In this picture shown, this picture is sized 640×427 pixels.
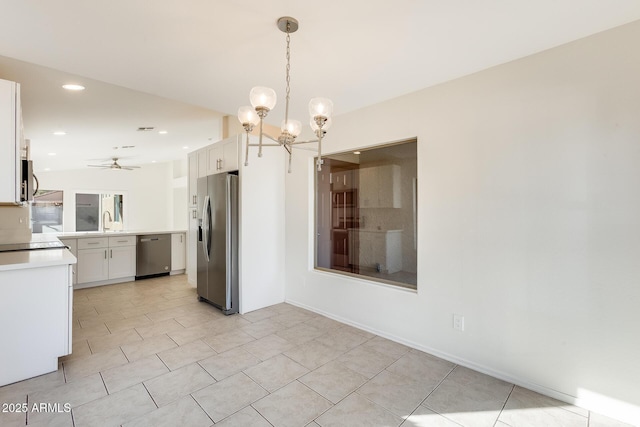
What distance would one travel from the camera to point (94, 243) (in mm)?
4973

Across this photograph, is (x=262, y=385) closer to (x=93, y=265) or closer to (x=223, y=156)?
(x=223, y=156)


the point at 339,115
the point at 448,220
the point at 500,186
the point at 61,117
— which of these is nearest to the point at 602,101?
the point at 500,186

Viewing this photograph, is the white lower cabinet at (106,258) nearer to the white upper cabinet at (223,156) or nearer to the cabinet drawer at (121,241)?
the cabinet drawer at (121,241)

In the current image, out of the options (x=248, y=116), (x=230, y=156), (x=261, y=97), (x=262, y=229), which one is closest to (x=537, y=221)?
(x=261, y=97)

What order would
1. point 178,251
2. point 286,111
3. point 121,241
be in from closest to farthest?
1. point 286,111
2. point 121,241
3. point 178,251

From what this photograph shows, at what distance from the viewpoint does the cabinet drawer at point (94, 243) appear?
486 centimetres

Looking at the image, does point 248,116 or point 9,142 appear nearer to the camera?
point 248,116

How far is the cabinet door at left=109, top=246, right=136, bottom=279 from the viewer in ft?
17.0

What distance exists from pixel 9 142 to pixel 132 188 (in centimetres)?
638

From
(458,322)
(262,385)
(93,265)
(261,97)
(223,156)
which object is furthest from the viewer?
(93,265)

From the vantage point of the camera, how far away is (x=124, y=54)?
2.17 metres

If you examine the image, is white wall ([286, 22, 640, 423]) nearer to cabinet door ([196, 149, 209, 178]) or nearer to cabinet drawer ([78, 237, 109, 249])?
cabinet door ([196, 149, 209, 178])

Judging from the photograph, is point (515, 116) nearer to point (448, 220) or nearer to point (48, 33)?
point (448, 220)

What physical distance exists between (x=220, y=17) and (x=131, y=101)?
211cm
